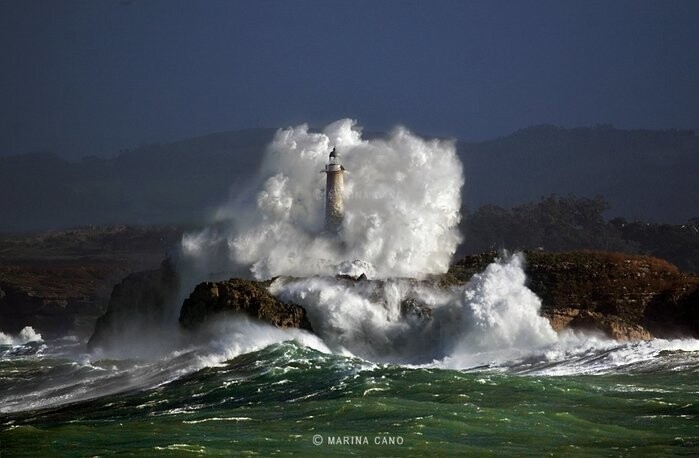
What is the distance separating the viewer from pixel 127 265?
4033 inches

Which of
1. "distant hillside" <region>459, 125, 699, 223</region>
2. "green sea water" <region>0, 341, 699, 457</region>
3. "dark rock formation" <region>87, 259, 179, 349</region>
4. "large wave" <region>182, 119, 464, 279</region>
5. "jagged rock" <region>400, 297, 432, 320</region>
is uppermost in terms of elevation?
"distant hillside" <region>459, 125, 699, 223</region>

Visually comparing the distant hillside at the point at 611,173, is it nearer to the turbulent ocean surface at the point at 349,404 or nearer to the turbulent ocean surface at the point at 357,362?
the turbulent ocean surface at the point at 357,362

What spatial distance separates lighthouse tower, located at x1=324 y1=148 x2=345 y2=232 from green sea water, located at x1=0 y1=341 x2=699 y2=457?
14040 mm

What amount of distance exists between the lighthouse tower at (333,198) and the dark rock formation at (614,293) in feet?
22.0

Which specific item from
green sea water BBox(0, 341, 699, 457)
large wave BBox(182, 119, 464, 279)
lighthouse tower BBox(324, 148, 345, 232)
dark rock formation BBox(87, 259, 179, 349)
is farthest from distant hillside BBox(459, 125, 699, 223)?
green sea water BBox(0, 341, 699, 457)

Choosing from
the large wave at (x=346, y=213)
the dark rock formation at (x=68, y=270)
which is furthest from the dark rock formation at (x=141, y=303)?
the dark rock formation at (x=68, y=270)

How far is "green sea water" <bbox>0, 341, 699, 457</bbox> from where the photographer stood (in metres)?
22.4

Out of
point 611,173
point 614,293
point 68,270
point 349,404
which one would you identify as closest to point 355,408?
point 349,404

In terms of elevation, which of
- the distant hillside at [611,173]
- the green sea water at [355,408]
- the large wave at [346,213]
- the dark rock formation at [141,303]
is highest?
the distant hillside at [611,173]

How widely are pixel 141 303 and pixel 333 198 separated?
1060 cm

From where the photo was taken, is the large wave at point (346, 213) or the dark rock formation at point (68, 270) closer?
the large wave at point (346, 213)

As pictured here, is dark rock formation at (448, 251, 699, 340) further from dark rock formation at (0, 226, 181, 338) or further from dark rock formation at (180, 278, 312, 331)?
dark rock formation at (0, 226, 181, 338)

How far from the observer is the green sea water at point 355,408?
22406 millimetres

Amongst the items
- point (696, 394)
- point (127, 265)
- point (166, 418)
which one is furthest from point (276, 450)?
point (127, 265)
